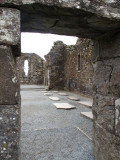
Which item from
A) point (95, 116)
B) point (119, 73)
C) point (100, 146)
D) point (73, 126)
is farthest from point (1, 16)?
point (73, 126)

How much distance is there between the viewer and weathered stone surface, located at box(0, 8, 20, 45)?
1373 millimetres

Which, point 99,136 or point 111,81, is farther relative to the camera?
point 99,136

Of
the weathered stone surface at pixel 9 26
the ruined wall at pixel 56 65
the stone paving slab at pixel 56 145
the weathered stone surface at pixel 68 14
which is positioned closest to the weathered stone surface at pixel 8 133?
the weathered stone surface at pixel 9 26

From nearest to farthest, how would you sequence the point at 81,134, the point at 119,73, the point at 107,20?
the point at 107,20, the point at 119,73, the point at 81,134

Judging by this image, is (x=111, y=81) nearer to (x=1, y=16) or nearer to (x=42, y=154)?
(x=1, y=16)

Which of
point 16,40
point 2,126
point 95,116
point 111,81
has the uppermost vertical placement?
point 16,40

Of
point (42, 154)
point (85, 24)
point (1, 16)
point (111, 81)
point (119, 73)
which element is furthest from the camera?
point (42, 154)

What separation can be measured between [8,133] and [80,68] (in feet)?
32.8

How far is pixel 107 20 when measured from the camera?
1.64m

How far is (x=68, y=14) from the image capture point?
1573mm

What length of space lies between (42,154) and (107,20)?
2.16 metres

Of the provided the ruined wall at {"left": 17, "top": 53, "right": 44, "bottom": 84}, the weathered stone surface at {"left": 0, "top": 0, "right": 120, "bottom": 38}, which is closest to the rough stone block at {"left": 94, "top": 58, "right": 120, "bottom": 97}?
the weathered stone surface at {"left": 0, "top": 0, "right": 120, "bottom": 38}

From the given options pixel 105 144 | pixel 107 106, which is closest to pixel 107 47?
pixel 107 106

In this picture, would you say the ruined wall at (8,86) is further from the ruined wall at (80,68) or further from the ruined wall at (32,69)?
the ruined wall at (32,69)
